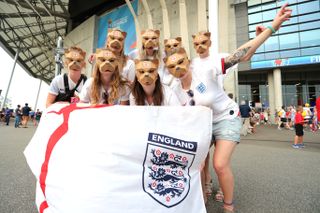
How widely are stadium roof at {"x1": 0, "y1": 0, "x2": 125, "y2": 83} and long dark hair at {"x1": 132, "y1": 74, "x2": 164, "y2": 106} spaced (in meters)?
23.5

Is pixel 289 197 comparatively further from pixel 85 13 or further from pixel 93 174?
pixel 85 13

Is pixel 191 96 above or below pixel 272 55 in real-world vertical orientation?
below

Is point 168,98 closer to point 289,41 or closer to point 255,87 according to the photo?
point 289,41

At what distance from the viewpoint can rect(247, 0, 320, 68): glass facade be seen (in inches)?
774

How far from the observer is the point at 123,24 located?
2053 centimetres

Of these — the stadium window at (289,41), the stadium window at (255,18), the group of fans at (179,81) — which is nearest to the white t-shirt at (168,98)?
the group of fans at (179,81)

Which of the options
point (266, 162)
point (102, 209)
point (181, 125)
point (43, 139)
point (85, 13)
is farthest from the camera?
point (85, 13)

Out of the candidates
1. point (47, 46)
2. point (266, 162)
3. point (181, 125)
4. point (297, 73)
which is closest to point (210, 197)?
point (181, 125)

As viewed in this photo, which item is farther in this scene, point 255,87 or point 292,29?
point 255,87

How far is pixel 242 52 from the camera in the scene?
195 centimetres

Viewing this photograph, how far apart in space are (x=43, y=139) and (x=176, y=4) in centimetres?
1853

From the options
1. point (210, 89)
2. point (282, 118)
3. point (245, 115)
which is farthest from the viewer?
point (282, 118)

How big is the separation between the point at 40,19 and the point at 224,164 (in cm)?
3062

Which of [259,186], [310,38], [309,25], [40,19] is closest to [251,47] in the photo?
[259,186]
